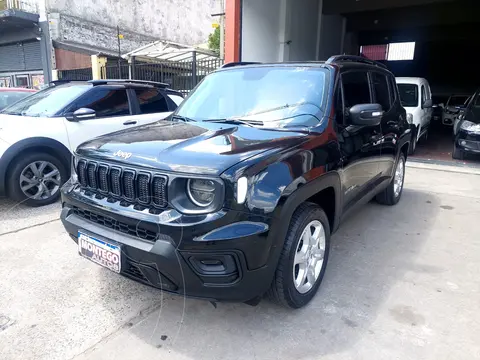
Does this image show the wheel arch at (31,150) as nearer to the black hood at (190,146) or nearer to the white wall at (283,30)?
the black hood at (190,146)

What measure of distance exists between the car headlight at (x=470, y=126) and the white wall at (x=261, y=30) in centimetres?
590

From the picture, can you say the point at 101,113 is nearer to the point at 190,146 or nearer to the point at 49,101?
→ the point at 49,101

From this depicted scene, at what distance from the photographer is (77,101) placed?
5.25 m

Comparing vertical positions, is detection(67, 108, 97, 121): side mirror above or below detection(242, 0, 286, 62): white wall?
below

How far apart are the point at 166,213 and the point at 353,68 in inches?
97.2

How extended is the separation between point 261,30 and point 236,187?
10.1 m

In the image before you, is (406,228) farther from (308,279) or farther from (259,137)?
(259,137)

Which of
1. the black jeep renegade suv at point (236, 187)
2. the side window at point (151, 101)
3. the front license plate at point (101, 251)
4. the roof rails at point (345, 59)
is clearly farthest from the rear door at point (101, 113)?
the roof rails at point (345, 59)

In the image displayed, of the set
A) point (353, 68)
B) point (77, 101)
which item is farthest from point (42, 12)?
point (353, 68)

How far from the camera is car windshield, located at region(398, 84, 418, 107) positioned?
9.48m

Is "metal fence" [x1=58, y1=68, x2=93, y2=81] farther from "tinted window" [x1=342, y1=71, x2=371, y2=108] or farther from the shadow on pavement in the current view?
the shadow on pavement

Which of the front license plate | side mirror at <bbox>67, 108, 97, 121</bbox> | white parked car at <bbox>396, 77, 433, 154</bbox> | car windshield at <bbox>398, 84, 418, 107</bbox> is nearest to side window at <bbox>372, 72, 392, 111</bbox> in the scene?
the front license plate

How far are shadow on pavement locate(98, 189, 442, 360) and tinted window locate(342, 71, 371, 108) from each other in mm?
1520

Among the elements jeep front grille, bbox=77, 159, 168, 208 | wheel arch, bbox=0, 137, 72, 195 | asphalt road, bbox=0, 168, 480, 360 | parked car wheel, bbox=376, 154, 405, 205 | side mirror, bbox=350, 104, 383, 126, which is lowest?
asphalt road, bbox=0, 168, 480, 360
